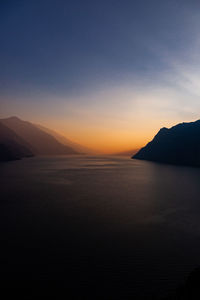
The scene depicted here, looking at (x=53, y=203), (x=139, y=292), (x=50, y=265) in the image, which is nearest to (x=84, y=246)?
(x=50, y=265)

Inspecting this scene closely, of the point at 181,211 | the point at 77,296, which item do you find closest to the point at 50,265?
the point at 77,296

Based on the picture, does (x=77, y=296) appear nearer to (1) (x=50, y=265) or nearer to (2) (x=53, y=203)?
(1) (x=50, y=265)

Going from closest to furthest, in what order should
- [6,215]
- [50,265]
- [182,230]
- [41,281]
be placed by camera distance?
[41,281], [50,265], [182,230], [6,215]

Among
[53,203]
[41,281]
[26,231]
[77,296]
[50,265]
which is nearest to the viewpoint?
[77,296]

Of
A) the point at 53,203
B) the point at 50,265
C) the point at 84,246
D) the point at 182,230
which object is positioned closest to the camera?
the point at 50,265

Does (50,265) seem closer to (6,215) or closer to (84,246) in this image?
(84,246)

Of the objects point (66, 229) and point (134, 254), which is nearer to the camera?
point (134, 254)

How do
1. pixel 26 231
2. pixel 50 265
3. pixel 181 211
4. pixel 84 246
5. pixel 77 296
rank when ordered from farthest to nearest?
pixel 181 211, pixel 26 231, pixel 84 246, pixel 50 265, pixel 77 296

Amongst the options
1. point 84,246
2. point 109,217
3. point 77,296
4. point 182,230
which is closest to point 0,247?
point 84,246

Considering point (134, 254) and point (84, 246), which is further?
point (84, 246)
